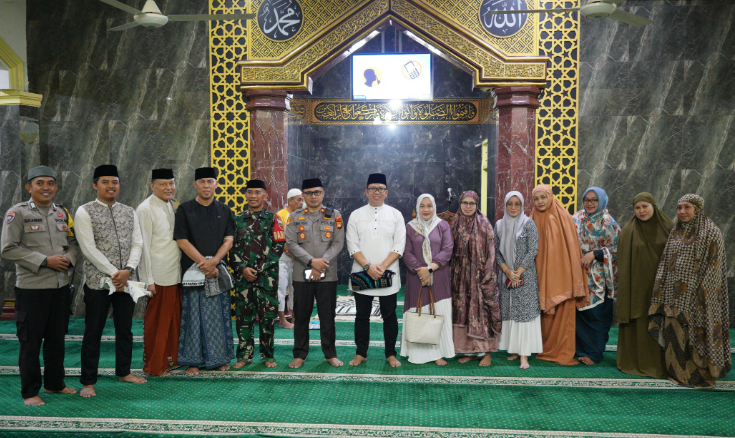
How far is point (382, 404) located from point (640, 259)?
2.29 metres

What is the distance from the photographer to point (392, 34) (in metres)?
8.00

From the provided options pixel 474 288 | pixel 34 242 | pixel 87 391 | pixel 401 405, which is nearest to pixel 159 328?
pixel 87 391

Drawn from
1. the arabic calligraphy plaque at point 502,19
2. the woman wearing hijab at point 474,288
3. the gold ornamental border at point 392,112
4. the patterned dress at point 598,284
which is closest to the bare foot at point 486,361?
the woman wearing hijab at point 474,288

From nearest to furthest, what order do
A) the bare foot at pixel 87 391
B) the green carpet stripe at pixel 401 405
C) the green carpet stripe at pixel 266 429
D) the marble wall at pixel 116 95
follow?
the green carpet stripe at pixel 266 429, the green carpet stripe at pixel 401 405, the bare foot at pixel 87 391, the marble wall at pixel 116 95

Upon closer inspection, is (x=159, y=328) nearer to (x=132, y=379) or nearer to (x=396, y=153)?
(x=132, y=379)

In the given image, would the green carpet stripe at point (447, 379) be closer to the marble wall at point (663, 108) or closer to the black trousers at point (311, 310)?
the black trousers at point (311, 310)

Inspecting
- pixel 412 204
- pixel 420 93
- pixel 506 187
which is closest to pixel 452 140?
pixel 412 204

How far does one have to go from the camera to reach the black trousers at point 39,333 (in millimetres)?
3201

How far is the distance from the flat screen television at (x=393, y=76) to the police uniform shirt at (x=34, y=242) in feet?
13.4

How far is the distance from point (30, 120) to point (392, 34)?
5173 mm

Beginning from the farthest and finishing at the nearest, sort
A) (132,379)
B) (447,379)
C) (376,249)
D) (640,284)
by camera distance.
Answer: (376,249), (640,284), (447,379), (132,379)

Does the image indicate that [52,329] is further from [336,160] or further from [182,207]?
[336,160]

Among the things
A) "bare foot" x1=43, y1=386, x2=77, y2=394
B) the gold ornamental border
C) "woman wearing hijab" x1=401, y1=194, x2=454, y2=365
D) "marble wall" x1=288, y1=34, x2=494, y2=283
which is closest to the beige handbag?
"woman wearing hijab" x1=401, y1=194, x2=454, y2=365

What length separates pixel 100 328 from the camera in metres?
3.47
